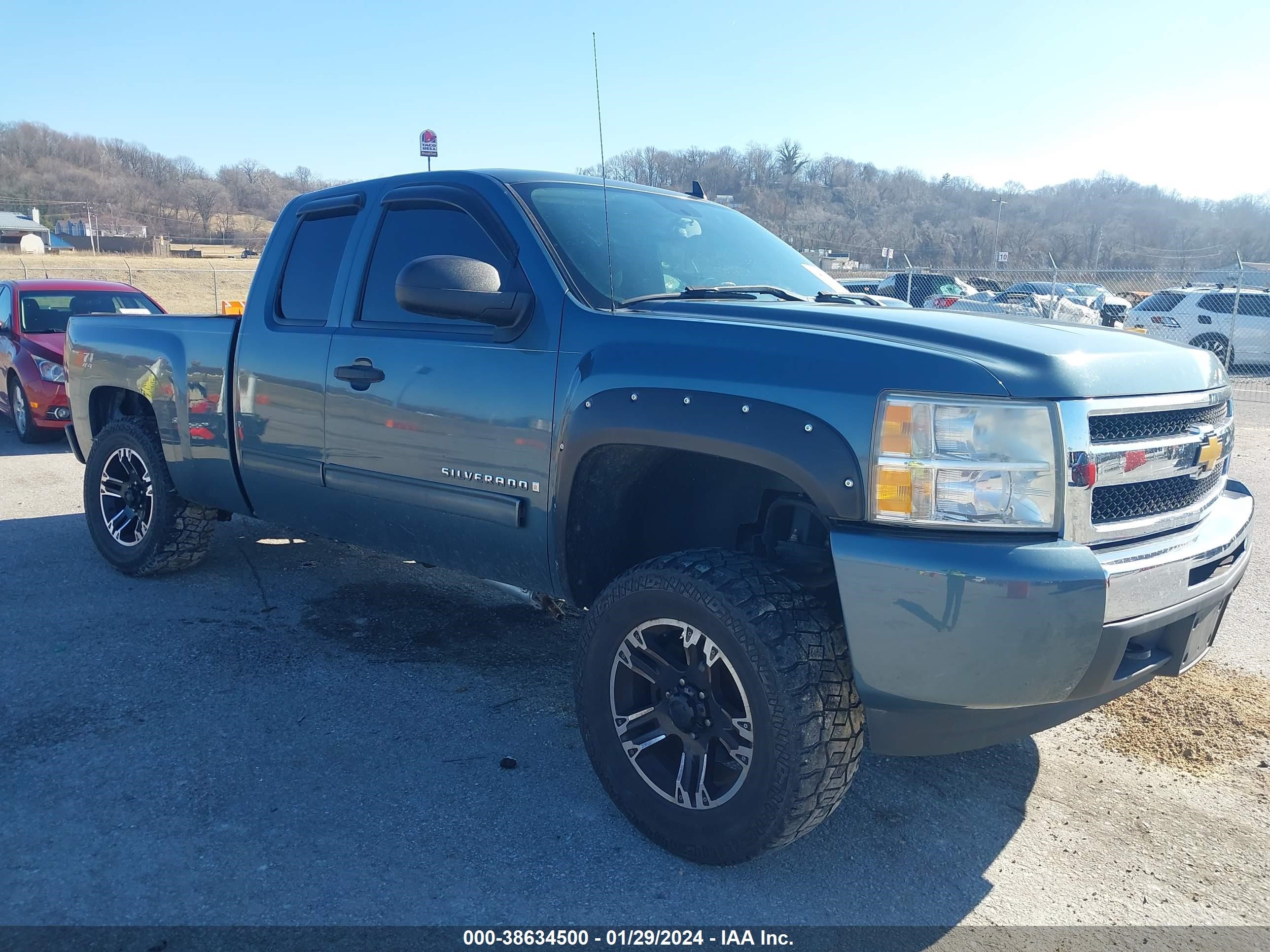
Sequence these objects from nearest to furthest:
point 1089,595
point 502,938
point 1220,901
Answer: point 1089,595, point 502,938, point 1220,901

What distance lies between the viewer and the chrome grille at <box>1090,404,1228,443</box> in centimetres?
253

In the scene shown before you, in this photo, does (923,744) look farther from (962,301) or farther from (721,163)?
(962,301)

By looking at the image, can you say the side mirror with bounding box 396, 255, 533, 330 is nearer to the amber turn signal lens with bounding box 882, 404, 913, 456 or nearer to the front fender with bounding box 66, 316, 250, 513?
the amber turn signal lens with bounding box 882, 404, 913, 456

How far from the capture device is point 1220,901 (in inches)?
106

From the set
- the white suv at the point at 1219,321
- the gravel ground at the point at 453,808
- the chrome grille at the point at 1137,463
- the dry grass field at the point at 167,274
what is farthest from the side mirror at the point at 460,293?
the dry grass field at the point at 167,274

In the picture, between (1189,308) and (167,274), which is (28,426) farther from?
(167,274)

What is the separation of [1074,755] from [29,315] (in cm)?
1088

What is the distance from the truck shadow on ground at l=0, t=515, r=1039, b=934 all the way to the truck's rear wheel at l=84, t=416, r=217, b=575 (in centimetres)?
52

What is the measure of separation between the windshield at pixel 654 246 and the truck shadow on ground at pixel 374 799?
1678mm

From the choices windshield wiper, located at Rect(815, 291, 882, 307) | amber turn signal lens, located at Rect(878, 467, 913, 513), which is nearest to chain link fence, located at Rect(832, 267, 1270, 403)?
windshield wiper, located at Rect(815, 291, 882, 307)

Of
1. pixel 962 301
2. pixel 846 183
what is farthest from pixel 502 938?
pixel 846 183

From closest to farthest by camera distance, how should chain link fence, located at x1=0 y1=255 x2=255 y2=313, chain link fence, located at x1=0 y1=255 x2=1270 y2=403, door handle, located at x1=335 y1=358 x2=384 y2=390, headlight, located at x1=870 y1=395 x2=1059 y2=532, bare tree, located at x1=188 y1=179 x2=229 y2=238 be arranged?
1. headlight, located at x1=870 y1=395 x2=1059 y2=532
2. door handle, located at x1=335 y1=358 x2=384 y2=390
3. chain link fence, located at x1=0 y1=255 x2=1270 y2=403
4. chain link fence, located at x1=0 y1=255 x2=255 y2=313
5. bare tree, located at x1=188 y1=179 x2=229 y2=238

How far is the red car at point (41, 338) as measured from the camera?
31.8 feet

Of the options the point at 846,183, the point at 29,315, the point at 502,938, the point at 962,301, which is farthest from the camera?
the point at 846,183
